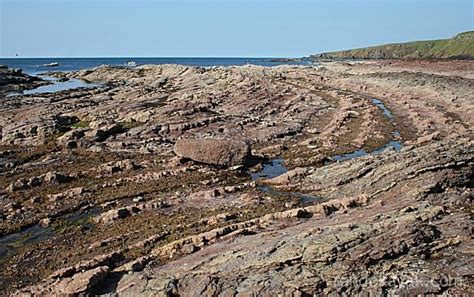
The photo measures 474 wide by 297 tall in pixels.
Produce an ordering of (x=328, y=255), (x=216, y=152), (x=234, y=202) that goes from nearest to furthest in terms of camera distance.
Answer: (x=328, y=255), (x=234, y=202), (x=216, y=152)

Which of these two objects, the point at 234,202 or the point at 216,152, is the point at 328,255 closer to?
the point at 234,202

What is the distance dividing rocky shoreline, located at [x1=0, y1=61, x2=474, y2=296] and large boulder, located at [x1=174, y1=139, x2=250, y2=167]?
138 mm

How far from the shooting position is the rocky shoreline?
1909 cm

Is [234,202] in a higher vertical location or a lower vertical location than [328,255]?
lower

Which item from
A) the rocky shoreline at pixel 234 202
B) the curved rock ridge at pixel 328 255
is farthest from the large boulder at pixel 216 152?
the curved rock ridge at pixel 328 255

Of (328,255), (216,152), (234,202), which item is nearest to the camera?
(328,255)

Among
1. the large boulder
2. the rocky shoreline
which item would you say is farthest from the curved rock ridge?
the large boulder

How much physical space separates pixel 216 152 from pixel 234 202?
411 inches

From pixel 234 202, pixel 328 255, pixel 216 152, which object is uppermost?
pixel 328 255

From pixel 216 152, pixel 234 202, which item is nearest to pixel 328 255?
pixel 234 202

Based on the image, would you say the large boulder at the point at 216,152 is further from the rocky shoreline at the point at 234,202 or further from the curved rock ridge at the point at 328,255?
the curved rock ridge at the point at 328,255

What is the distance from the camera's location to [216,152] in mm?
43500

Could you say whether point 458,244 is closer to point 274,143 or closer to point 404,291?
point 404,291

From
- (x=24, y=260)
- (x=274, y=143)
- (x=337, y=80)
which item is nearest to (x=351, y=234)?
(x=24, y=260)
